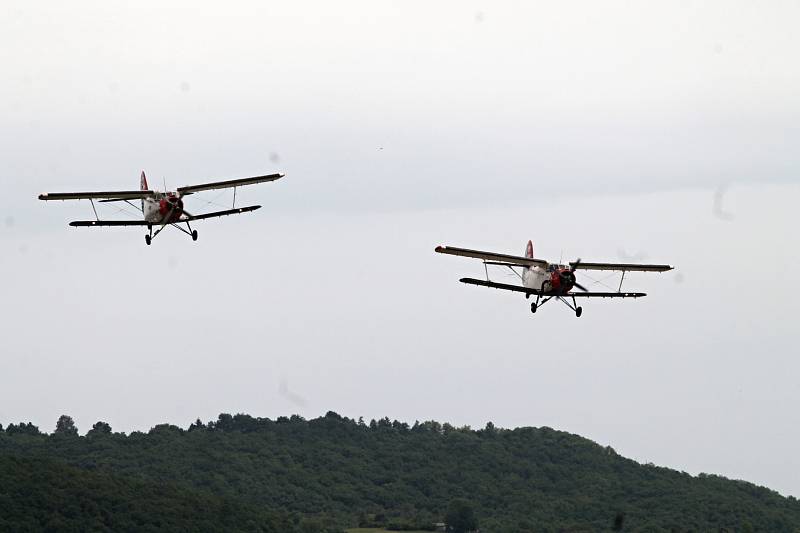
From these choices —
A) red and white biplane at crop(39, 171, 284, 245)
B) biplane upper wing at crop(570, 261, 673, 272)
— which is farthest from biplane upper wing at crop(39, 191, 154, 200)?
biplane upper wing at crop(570, 261, 673, 272)

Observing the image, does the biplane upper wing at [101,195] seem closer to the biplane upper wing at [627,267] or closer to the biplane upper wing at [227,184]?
the biplane upper wing at [227,184]

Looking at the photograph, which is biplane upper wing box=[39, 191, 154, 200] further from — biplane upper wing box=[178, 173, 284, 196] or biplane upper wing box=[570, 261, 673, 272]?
biplane upper wing box=[570, 261, 673, 272]

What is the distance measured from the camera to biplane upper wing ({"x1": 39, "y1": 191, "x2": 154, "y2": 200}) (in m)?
82.6

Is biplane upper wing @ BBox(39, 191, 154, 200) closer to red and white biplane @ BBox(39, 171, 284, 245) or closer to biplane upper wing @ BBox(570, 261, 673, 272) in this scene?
red and white biplane @ BBox(39, 171, 284, 245)

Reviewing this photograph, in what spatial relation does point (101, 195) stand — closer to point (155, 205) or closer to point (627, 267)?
point (155, 205)

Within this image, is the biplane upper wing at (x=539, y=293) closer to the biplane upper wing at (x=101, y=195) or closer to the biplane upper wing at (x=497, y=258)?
the biplane upper wing at (x=497, y=258)

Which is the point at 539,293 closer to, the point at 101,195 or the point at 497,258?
the point at 497,258

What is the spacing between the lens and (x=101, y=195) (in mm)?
83438

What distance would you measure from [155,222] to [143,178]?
719 inches

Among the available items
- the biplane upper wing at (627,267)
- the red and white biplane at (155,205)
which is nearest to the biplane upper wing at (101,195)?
the red and white biplane at (155,205)

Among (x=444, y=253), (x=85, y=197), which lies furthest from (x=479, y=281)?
(x=85, y=197)

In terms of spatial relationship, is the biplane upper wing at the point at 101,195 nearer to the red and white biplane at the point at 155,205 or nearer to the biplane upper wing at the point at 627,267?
the red and white biplane at the point at 155,205

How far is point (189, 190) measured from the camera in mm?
83750

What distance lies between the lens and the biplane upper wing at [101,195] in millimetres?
82625
